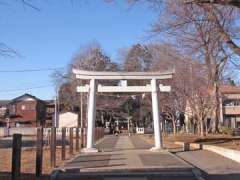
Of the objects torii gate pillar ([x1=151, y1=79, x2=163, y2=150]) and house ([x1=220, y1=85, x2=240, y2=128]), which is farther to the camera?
house ([x1=220, y1=85, x2=240, y2=128])

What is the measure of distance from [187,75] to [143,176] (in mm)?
29103

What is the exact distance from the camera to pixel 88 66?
79375 millimetres

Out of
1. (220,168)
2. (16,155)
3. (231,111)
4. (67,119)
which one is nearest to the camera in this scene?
(16,155)

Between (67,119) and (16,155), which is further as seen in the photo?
(67,119)

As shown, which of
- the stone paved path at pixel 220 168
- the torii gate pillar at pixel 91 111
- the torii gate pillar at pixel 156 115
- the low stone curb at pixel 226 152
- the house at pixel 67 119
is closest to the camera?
the stone paved path at pixel 220 168

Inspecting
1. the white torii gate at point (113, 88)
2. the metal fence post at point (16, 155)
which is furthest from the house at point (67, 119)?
the metal fence post at point (16, 155)

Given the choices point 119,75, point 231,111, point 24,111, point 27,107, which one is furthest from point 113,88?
point 27,107

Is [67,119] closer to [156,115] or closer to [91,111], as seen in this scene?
[91,111]

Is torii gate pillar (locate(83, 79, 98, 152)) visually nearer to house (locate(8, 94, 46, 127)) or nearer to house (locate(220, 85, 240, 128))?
house (locate(220, 85, 240, 128))

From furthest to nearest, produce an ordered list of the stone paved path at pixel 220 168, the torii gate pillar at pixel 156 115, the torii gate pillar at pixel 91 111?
1. the torii gate pillar at pixel 156 115
2. the torii gate pillar at pixel 91 111
3. the stone paved path at pixel 220 168

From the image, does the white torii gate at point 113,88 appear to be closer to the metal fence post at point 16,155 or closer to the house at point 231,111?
the metal fence post at point 16,155

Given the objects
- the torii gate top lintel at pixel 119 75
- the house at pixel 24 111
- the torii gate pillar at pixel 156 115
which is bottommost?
the torii gate pillar at pixel 156 115

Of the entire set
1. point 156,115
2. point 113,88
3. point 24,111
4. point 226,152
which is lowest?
point 226,152

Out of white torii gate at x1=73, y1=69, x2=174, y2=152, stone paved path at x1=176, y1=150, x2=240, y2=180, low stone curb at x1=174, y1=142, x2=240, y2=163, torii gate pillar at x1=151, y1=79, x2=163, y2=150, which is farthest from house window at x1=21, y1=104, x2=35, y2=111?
stone paved path at x1=176, y1=150, x2=240, y2=180
